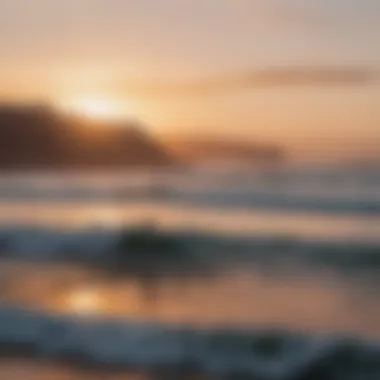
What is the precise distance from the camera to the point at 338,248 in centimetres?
785

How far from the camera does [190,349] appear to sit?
484 cm

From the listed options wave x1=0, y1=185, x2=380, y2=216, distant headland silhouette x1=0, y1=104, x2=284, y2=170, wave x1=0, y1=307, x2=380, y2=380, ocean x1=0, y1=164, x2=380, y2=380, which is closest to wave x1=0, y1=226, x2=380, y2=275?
ocean x1=0, y1=164, x2=380, y2=380

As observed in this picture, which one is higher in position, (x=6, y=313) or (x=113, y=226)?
(x=113, y=226)

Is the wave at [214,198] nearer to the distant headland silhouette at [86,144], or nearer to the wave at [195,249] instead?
the distant headland silhouette at [86,144]

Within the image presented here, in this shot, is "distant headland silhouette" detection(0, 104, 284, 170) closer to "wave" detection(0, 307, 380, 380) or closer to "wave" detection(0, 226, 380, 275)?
"wave" detection(0, 226, 380, 275)

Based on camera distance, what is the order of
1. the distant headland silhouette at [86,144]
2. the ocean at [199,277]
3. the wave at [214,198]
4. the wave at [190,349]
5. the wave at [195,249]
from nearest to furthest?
1. the wave at [190,349]
2. the ocean at [199,277]
3. the wave at [195,249]
4. the distant headland silhouette at [86,144]
5. the wave at [214,198]

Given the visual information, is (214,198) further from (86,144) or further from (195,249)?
(195,249)

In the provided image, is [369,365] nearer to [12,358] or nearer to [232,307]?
[232,307]

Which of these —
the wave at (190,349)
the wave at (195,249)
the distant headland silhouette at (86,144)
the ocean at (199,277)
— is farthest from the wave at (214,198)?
the wave at (190,349)

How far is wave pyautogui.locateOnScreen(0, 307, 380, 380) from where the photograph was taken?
458cm

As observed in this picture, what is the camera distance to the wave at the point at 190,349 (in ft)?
15.0

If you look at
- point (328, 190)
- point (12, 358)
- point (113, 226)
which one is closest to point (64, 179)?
point (113, 226)

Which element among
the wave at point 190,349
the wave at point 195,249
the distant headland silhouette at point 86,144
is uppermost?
the distant headland silhouette at point 86,144

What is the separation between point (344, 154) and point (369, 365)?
4087 mm
